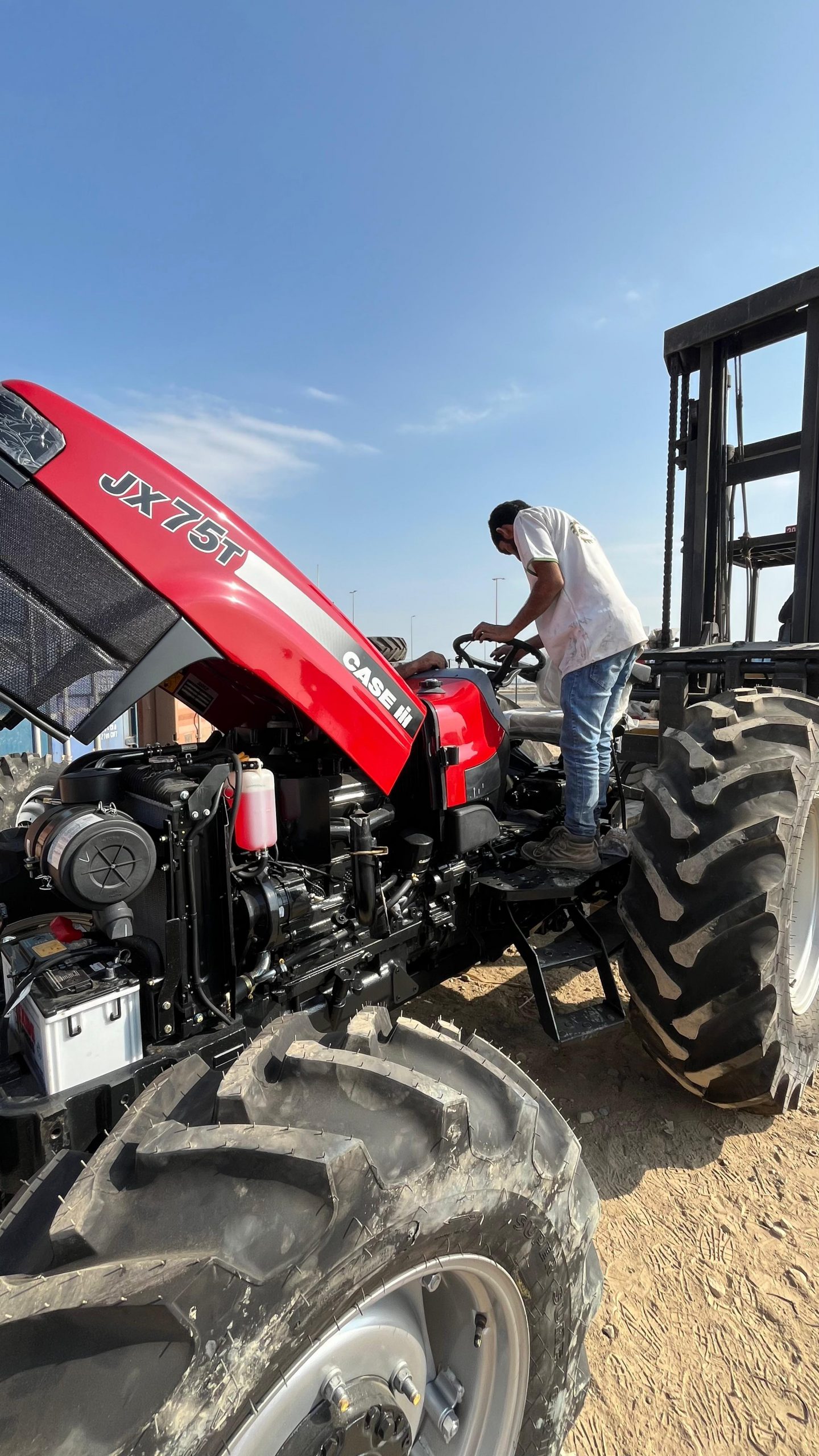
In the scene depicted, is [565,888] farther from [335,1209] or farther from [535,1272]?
→ [335,1209]

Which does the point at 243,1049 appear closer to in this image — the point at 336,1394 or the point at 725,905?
the point at 336,1394

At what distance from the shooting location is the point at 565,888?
2.57 meters

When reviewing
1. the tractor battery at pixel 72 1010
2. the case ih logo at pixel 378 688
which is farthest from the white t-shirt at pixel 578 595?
the tractor battery at pixel 72 1010

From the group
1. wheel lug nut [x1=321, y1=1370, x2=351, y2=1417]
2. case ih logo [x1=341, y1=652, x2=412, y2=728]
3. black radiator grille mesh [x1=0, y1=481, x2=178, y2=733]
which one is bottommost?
wheel lug nut [x1=321, y1=1370, x2=351, y2=1417]

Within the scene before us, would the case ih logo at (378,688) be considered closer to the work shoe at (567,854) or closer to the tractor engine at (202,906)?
the tractor engine at (202,906)

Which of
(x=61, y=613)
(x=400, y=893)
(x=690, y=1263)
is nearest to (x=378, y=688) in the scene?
(x=400, y=893)

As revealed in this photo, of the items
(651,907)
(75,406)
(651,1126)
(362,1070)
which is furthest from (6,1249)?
(651,1126)

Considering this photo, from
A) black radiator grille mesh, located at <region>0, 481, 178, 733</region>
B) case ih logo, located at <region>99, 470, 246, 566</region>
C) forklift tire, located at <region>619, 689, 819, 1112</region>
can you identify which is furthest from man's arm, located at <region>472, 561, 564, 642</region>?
black radiator grille mesh, located at <region>0, 481, 178, 733</region>

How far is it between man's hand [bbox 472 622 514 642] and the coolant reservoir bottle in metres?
1.38

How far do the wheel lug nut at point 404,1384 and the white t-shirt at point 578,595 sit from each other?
7.05ft

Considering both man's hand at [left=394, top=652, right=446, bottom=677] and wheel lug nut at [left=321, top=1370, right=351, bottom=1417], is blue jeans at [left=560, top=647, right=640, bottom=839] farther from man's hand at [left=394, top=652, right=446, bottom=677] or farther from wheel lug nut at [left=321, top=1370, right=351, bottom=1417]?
wheel lug nut at [left=321, top=1370, right=351, bottom=1417]

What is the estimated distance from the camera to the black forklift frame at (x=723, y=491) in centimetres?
347

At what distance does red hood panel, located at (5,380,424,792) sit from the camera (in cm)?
165

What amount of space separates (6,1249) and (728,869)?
1891 mm
